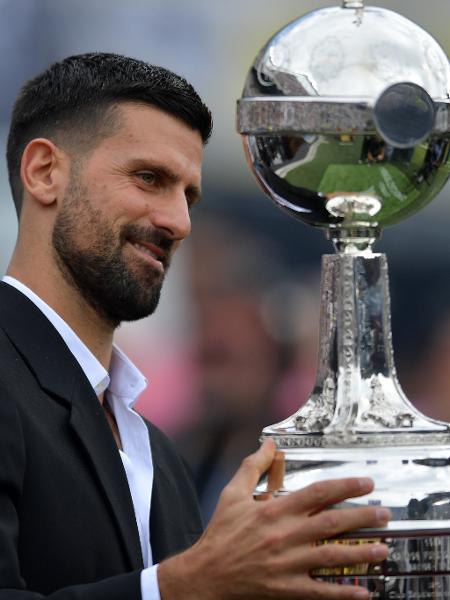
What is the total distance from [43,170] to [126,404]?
468mm

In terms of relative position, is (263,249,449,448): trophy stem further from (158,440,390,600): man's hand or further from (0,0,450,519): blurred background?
(0,0,450,519): blurred background

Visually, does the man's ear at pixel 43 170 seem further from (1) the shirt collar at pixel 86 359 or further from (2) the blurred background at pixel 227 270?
(2) the blurred background at pixel 227 270

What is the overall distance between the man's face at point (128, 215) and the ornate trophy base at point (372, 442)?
2.47 feet

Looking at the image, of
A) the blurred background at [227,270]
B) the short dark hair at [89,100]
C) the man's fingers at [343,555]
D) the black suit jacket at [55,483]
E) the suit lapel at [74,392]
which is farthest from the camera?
the blurred background at [227,270]

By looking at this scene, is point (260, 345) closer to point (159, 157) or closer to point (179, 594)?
point (159, 157)

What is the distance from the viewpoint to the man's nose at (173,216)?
2.41 m

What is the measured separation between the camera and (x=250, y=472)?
5.09 ft

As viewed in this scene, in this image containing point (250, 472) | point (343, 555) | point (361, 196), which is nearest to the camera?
point (343, 555)

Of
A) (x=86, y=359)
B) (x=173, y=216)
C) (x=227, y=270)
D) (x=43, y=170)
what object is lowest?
(x=86, y=359)

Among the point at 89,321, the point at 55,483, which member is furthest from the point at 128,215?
the point at 55,483

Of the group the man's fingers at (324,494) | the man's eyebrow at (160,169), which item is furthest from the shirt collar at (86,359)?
the man's fingers at (324,494)

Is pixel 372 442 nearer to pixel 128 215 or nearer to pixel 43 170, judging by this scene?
pixel 128 215

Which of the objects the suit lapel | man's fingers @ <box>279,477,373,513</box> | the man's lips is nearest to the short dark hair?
the man's lips

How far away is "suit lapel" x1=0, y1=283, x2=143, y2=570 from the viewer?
2080 mm
